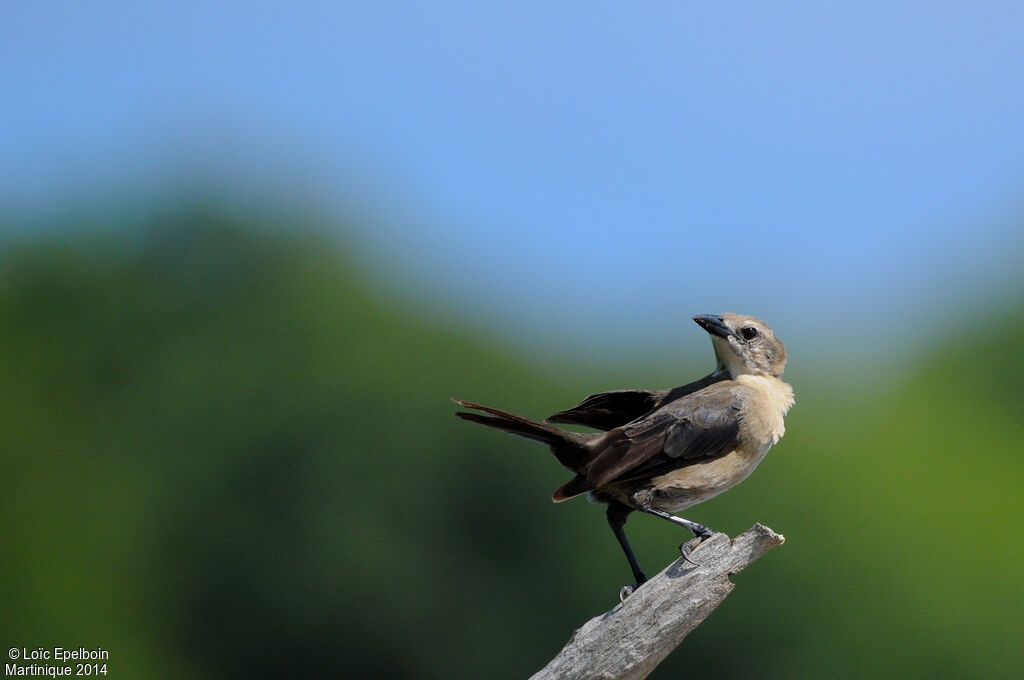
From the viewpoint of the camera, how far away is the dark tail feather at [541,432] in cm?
748

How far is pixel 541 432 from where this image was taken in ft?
26.0

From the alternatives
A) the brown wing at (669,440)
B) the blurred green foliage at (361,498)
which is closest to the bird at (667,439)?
the brown wing at (669,440)

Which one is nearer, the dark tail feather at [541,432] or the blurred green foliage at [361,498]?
the dark tail feather at [541,432]

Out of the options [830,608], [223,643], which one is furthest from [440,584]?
[830,608]

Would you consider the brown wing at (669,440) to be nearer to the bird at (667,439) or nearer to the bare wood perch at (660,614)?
the bird at (667,439)

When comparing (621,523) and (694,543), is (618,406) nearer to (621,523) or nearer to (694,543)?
(621,523)

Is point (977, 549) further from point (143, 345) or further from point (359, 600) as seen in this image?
point (143, 345)

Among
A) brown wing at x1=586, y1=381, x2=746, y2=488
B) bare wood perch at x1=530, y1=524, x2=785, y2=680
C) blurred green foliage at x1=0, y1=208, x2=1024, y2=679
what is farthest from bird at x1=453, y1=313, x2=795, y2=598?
blurred green foliage at x1=0, y1=208, x2=1024, y2=679

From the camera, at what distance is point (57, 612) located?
31812mm

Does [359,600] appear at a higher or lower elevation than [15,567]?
lower

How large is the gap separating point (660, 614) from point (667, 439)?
3.86ft

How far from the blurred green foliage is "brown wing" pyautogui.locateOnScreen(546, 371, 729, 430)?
1629 centimetres

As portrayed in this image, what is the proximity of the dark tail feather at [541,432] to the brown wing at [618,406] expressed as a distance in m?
0.27

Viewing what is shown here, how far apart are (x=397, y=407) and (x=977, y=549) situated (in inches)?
645
